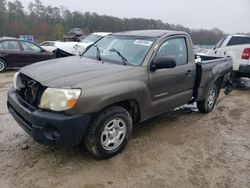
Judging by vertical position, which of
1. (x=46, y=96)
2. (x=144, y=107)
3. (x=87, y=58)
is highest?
A: (x=87, y=58)

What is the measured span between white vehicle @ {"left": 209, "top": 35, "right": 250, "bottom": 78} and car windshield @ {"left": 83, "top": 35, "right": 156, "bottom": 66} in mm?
5413

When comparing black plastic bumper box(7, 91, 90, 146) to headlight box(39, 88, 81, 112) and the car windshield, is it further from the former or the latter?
the car windshield

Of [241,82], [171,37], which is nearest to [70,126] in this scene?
[171,37]

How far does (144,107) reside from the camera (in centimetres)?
412

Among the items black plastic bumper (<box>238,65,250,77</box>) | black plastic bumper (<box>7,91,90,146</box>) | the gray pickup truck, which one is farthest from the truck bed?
black plastic bumper (<box>238,65,250,77</box>)

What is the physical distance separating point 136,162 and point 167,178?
502 millimetres

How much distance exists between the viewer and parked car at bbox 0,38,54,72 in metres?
11.0

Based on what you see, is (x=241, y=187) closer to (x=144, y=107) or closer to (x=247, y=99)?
(x=144, y=107)

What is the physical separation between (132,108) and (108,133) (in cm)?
58

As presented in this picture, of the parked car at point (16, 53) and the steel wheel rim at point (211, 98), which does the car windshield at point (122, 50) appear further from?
the parked car at point (16, 53)

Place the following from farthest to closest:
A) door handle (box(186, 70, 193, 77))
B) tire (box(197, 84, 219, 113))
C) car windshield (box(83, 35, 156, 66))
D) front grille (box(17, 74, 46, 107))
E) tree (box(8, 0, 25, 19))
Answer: tree (box(8, 0, 25, 19)) < tire (box(197, 84, 219, 113)) < door handle (box(186, 70, 193, 77)) < car windshield (box(83, 35, 156, 66)) < front grille (box(17, 74, 46, 107))

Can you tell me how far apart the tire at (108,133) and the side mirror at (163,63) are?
81 cm

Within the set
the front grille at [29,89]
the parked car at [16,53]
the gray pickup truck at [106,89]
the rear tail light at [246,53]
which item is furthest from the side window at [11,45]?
the rear tail light at [246,53]

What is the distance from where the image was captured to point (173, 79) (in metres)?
4.58
